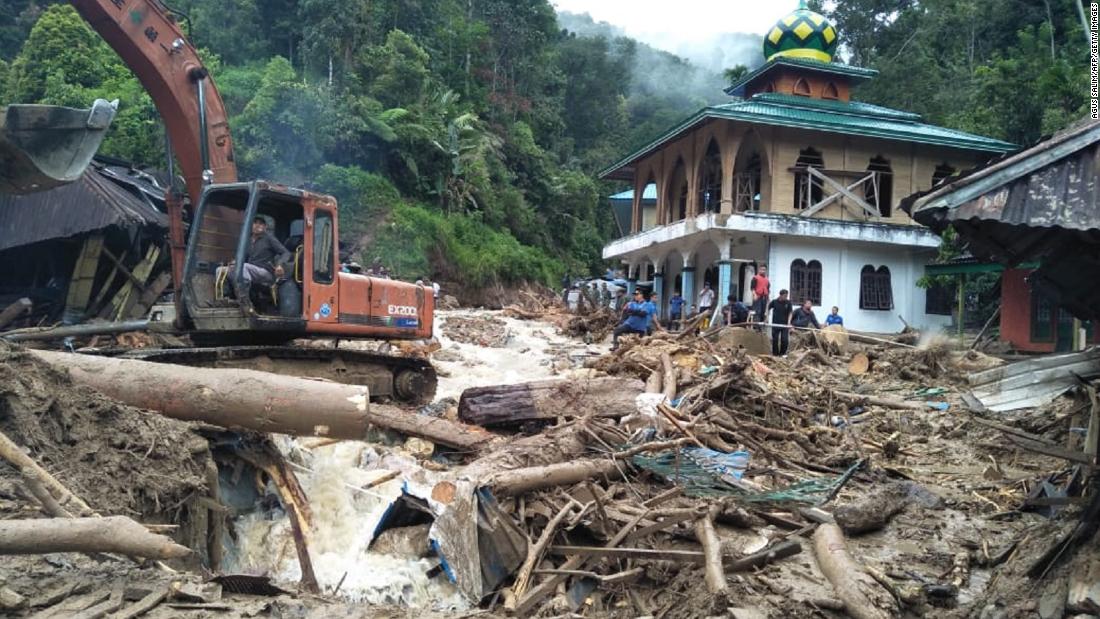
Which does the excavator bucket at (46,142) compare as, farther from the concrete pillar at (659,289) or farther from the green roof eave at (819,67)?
the green roof eave at (819,67)

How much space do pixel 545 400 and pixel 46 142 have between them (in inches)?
246

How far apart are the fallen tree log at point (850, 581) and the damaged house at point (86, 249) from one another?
13.3m

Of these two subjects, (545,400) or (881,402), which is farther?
(881,402)

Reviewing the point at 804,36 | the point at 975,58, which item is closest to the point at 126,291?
the point at 804,36

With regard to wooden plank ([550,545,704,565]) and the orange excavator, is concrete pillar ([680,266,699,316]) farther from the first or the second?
wooden plank ([550,545,704,565])

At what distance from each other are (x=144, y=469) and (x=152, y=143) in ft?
76.7

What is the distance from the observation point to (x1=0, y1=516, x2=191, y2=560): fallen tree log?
13.7 feet

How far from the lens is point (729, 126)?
22.5 metres

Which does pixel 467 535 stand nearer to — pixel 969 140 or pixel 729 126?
pixel 729 126

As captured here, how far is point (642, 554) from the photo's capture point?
21.7ft

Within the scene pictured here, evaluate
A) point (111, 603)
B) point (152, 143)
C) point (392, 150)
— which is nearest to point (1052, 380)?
point (111, 603)

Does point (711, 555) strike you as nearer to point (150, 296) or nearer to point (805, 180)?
point (150, 296)

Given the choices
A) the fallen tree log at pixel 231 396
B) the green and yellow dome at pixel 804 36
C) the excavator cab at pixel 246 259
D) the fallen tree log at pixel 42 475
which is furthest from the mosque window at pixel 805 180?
the fallen tree log at pixel 42 475

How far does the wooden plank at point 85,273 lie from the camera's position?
620 inches
